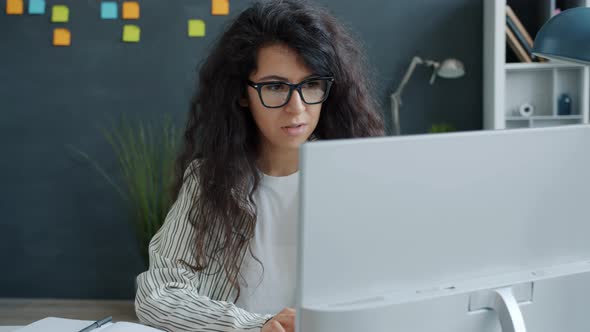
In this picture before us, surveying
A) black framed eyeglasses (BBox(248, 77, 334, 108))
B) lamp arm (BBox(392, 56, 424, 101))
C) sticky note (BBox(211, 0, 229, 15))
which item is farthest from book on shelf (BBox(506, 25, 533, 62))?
black framed eyeglasses (BBox(248, 77, 334, 108))

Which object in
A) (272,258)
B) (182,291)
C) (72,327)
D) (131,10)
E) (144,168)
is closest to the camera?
(72,327)

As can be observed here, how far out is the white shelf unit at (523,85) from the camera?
3238mm

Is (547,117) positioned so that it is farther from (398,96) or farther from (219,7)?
(219,7)

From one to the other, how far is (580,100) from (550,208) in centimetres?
269

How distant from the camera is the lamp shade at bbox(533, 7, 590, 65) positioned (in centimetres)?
110

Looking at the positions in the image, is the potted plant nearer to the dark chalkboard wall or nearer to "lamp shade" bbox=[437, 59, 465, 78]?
the dark chalkboard wall

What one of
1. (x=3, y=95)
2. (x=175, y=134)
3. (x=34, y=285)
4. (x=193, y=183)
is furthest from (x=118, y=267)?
(x=193, y=183)

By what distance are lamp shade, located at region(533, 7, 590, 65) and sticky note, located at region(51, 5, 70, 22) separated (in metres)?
2.99

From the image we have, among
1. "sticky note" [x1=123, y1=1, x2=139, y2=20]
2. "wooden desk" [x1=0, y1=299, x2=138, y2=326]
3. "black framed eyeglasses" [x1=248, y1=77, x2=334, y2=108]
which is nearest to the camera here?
"black framed eyeglasses" [x1=248, y1=77, x2=334, y2=108]

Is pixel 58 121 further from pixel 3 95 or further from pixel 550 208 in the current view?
pixel 550 208

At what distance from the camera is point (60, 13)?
3.59m

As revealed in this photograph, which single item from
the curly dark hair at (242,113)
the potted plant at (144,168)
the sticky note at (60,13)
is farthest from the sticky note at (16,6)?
the curly dark hair at (242,113)

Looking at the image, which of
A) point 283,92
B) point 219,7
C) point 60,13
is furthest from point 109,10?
point 283,92

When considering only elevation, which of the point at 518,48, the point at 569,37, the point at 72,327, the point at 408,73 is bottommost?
the point at 72,327
